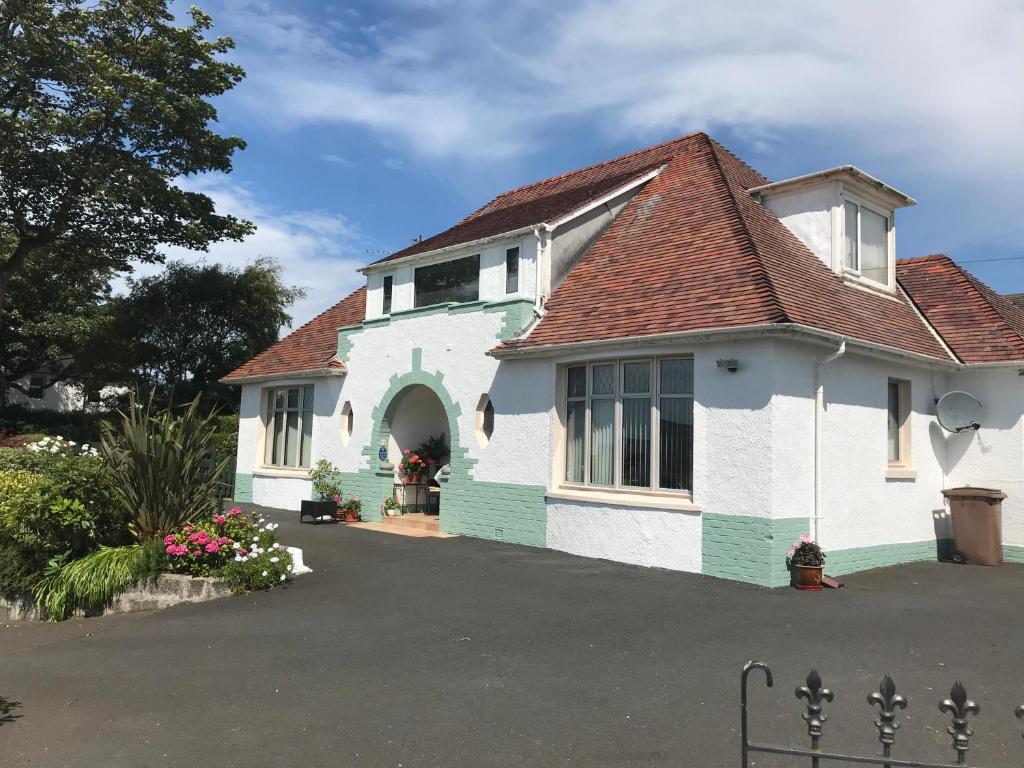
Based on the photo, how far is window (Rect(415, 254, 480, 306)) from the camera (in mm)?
14172

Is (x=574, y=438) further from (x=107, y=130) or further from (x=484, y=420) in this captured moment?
(x=107, y=130)

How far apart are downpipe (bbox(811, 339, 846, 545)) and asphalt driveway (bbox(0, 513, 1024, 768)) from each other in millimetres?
876

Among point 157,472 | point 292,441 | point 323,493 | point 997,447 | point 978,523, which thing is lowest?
point 323,493

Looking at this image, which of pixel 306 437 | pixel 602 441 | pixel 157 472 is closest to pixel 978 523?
pixel 602 441

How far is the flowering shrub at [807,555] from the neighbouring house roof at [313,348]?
10117 millimetres

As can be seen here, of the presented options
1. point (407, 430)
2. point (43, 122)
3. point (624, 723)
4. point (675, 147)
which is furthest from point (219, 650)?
point (43, 122)

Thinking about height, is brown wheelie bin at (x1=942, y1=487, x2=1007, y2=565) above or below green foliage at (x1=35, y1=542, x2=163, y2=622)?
above

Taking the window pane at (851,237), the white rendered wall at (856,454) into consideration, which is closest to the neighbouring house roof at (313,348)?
the white rendered wall at (856,454)

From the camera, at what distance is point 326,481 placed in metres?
16.4

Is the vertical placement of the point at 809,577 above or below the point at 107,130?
below

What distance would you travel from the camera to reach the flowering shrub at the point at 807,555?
374 inches

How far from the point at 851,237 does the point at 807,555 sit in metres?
6.10

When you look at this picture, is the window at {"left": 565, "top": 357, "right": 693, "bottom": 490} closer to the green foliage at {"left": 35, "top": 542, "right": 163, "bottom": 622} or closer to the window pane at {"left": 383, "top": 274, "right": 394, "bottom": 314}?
the window pane at {"left": 383, "top": 274, "right": 394, "bottom": 314}

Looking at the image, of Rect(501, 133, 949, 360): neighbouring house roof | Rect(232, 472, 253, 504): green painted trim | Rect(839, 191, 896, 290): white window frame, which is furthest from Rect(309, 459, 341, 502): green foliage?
Rect(839, 191, 896, 290): white window frame
